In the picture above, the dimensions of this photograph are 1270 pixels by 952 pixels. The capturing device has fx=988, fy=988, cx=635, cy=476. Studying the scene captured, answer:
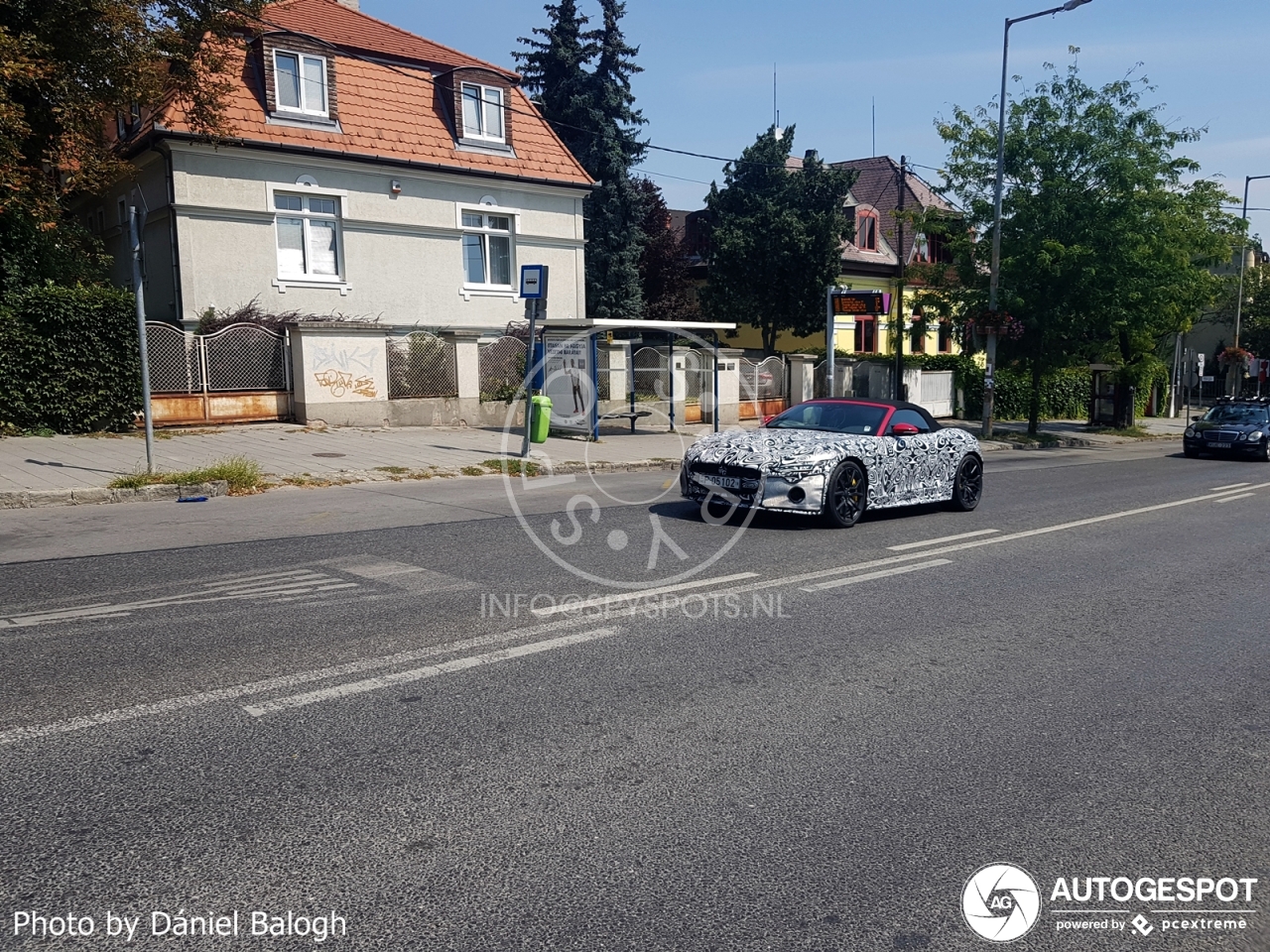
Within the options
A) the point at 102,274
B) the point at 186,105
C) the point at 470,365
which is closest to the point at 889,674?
the point at 470,365

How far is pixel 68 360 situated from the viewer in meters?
16.4

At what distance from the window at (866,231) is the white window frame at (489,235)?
22.0 metres

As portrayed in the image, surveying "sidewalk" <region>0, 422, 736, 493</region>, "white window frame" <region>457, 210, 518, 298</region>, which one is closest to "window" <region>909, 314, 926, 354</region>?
"sidewalk" <region>0, 422, 736, 493</region>

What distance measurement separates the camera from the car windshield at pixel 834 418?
440 inches

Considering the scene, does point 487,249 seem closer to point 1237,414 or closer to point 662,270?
point 662,270

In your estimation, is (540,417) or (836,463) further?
(540,417)

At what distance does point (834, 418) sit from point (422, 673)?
7234mm

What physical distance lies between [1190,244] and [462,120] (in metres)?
21.4

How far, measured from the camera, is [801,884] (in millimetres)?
3262

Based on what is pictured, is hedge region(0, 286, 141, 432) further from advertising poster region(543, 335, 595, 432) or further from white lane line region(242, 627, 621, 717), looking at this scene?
white lane line region(242, 627, 621, 717)

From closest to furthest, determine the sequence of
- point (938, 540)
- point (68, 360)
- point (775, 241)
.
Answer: point (938, 540) < point (68, 360) < point (775, 241)

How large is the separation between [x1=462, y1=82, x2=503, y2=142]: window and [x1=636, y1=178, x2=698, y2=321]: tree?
1606 cm

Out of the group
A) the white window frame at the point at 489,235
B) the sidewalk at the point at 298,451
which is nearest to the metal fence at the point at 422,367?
the sidewalk at the point at 298,451

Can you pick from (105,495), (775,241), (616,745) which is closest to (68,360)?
(105,495)
